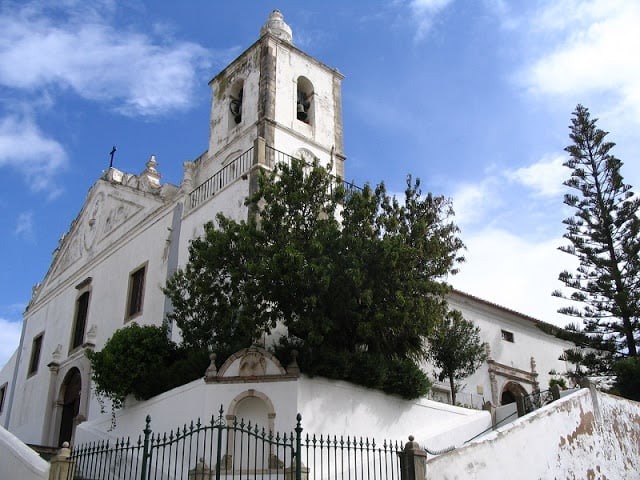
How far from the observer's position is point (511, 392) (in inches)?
858

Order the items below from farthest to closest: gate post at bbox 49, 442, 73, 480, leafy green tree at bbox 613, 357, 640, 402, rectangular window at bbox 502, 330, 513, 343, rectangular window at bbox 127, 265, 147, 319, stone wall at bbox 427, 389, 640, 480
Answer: rectangular window at bbox 502, 330, 513, 343 → rectangular window at bbox 127, 265, 147, 319 → leafy green tree at bbox 613, 357, 640, 402 → stone wall at bbox 427, 389, 640, 480 → gate post at bbox 49, 442, 73, 480

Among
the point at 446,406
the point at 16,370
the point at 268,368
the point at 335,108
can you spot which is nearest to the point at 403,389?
the point at 446,406

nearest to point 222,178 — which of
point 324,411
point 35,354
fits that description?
point 324,411

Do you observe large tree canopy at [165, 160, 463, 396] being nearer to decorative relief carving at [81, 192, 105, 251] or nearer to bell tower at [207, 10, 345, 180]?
bell tower at [207, 10, 345, 180]

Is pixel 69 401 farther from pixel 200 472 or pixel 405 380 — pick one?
pixel 405 380

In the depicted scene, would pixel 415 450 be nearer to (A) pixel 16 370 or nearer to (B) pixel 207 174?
(B) pixel 207 174

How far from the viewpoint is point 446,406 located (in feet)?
47.0

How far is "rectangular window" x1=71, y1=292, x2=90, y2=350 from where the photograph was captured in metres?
20.5

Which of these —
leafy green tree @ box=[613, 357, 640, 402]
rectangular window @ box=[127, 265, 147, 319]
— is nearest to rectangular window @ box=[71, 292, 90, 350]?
rectangular window @ box=[127, 265, 147, 319]

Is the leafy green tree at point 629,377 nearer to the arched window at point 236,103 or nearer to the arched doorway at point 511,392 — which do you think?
the arched doorway at point 511,392

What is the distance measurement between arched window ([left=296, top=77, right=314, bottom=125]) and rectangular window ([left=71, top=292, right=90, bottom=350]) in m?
8.14

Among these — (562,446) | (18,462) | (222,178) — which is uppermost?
(222,178)

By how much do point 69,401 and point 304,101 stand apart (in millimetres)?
10238

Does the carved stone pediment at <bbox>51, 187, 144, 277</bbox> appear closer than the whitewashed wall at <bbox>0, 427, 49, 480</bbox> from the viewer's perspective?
No
